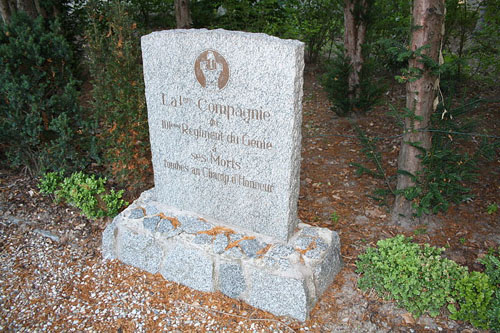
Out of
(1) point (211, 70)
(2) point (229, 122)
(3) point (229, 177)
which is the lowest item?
(3) point (229, 177)

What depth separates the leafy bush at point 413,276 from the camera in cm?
321

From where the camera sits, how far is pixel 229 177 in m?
3.72

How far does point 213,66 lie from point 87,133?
7.97 feet

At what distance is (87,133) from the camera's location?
5062 millimetres

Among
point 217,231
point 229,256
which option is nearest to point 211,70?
point 217,231

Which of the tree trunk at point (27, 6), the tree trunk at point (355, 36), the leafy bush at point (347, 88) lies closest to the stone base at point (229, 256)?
the leafy bush at point (347, 88)

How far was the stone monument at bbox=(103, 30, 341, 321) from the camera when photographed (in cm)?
325

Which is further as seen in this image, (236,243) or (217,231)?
(217,231)

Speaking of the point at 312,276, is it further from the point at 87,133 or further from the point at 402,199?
the point at 87,133

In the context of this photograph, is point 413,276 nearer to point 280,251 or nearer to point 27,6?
point 280,251

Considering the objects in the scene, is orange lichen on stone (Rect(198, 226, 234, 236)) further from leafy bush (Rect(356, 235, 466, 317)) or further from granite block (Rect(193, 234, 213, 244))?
leafy bush (Rect(356, 235, 466, 317))

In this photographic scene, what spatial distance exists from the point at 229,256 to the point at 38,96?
3.05 metres

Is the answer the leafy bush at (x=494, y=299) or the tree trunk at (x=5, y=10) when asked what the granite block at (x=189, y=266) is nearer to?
the leafy bush at (x=494, y=299)

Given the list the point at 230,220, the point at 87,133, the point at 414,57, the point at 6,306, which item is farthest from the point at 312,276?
the point at 87,133
